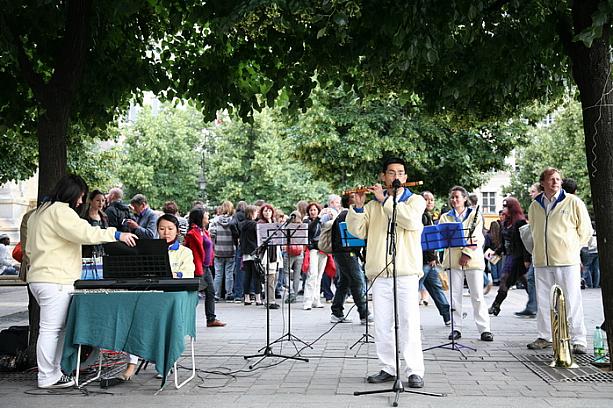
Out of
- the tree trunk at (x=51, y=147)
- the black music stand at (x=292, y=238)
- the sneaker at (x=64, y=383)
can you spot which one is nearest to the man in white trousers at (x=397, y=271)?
the black music stand at (x=292, y=238)

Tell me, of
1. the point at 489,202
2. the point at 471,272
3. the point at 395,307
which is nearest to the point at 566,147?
the point at 489,202

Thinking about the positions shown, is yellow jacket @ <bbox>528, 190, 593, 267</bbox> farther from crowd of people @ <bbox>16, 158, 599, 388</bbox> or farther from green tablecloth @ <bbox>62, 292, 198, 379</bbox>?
green tablecloth @ <bbox>62, 292, 198, 379</bbox>

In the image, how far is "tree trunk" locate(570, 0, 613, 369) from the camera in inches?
335

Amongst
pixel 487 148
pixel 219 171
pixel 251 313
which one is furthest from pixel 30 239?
pixel 219 171

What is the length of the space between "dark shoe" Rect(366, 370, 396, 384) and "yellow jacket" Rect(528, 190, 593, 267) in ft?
9.55

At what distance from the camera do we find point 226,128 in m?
50.8

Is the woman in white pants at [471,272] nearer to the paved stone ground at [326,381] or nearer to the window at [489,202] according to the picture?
the paved stone ground at [326,381]

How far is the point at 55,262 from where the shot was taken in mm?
7852

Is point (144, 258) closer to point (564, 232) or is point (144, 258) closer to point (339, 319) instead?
point (564, 232)

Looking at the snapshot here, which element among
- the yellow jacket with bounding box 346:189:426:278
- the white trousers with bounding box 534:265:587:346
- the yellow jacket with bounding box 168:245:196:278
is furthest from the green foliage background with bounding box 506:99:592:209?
the yellow jacket with bounding box 168:245:196:278

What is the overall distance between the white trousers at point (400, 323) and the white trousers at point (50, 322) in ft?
10.2

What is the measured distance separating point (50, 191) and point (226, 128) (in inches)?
1661

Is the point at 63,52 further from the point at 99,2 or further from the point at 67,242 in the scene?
the point at 67,242

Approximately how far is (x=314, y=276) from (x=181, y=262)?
7466 millimetres
